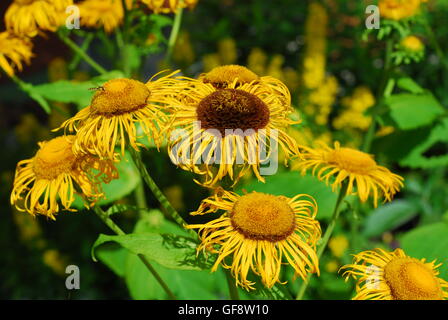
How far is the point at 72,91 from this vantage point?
4.67 feet

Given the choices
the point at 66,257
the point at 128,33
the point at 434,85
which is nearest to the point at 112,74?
the point at 128,33

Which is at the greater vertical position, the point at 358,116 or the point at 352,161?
the point at 358,116

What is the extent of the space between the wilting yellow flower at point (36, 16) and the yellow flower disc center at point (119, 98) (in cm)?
65

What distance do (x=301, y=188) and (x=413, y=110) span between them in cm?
53

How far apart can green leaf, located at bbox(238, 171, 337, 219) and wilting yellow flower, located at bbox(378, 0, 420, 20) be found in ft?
1.88

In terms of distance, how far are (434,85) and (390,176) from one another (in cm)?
213

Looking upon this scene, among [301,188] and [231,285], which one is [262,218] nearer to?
[231,285]

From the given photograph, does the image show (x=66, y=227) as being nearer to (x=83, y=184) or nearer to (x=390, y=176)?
(x=83, y=184)

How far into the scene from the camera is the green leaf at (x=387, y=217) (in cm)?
227

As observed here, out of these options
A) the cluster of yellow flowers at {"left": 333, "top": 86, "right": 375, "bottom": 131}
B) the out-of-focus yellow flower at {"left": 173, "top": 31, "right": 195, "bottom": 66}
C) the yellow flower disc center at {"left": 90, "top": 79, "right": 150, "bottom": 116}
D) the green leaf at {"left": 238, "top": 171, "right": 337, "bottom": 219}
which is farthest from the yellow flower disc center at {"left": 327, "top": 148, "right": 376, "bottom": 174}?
the out-of-focus yellow flower at {"left": 173, "top": 31, "right": 195, "bottom": 66}

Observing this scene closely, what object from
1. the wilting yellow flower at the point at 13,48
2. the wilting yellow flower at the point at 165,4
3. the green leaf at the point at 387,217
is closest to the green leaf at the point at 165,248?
the wilting yellow flower at the point at 165,4

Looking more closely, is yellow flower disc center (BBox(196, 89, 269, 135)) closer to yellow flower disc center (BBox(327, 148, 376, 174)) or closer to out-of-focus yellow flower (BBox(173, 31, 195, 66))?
yellow flower disc center (BBox(327, 148, 376, 174))

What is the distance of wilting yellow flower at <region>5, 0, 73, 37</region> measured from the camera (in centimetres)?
136

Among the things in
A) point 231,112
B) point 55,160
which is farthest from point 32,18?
point 231,112
